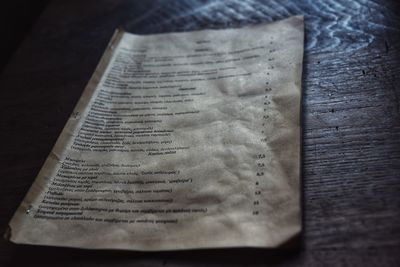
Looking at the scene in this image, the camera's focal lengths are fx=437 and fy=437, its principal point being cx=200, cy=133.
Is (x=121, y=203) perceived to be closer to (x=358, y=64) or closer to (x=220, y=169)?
(x=220, y=169)

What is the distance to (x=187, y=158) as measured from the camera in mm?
548

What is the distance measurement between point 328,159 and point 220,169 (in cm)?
13

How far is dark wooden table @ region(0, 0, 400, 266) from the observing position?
1.46 feet

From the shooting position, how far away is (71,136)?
0.62 metres

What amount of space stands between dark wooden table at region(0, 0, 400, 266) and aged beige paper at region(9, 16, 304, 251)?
0.02 m

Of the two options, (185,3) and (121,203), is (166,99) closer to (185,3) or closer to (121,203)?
(121,203)

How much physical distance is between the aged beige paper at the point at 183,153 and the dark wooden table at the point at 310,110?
20 millimetres

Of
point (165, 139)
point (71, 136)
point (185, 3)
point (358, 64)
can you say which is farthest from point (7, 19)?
point (358, 64)

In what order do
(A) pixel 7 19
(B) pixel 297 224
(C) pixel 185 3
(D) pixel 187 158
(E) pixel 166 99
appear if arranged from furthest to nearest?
(A) pixel 7 19
(C) pixel 185 3
(E) pixel 166 99
(D) pixel 187 158
(B) pixel 297 224

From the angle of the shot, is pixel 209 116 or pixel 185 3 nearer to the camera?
pixel 209 116

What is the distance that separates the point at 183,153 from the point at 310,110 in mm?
179

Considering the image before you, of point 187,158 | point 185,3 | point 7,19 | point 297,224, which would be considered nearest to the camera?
point 297,224

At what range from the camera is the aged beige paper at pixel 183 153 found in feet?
1.55

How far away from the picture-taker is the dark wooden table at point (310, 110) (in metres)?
0.45
